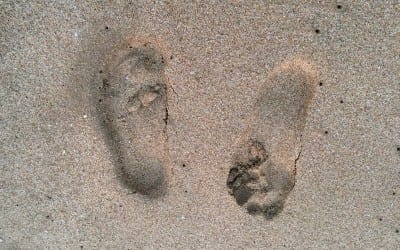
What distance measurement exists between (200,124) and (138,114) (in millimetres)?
294

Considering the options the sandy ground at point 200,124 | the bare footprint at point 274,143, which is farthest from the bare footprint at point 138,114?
the bare footprint at point 274,143

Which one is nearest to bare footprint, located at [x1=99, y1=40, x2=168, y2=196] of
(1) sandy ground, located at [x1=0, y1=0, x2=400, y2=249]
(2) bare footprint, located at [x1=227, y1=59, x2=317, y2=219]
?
(1) sandy ground, located at [x1=0, y1=0, x2=400, y2=249]

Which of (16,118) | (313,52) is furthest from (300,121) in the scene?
(16,118)

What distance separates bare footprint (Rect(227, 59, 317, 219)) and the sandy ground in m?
0.04

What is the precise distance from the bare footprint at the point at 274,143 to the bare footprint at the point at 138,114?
0.38 metres

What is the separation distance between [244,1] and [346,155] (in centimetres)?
85

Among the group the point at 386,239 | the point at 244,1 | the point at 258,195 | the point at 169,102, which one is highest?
the point at 244,1

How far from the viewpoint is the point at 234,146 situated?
1854 millimetres

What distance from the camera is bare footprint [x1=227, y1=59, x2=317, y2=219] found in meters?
1.78

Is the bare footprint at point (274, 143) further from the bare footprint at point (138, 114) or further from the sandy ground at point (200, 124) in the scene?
the bare footprint at point (138, 114)

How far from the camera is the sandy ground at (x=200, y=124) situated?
1.73m

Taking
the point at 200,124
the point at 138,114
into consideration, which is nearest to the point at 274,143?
the point at 200,124

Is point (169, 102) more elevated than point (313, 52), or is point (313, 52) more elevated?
point (313, 52)

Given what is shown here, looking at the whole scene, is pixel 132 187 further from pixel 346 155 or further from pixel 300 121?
pixel 346 155
